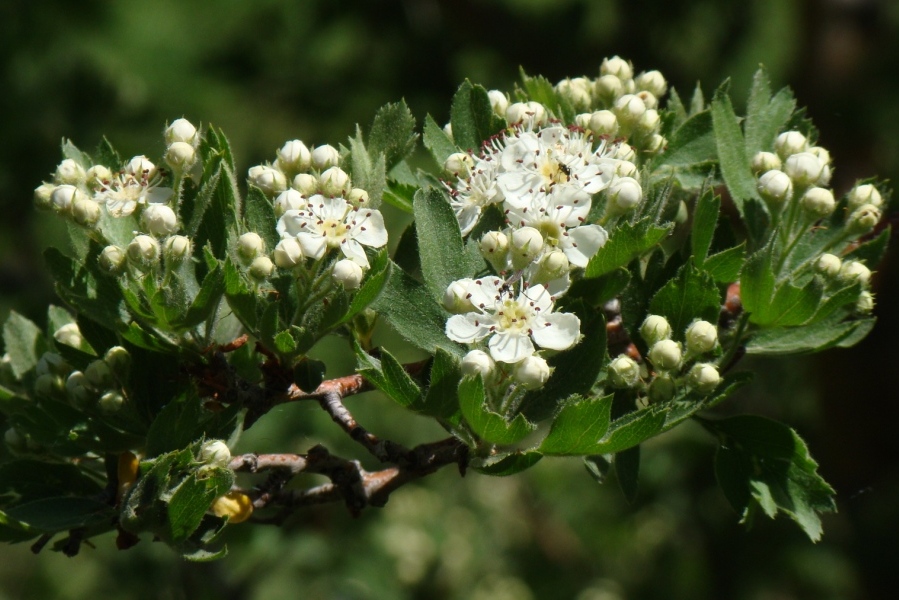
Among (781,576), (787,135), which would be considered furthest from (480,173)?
(781,576)

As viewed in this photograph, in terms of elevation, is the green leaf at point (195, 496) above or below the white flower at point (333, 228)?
below

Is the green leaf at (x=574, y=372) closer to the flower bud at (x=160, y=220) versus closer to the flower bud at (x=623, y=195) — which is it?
the flower bud at (x=623, y=195)

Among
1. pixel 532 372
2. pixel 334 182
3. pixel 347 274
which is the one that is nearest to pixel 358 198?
pixel 334 182

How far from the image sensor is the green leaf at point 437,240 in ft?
4.33

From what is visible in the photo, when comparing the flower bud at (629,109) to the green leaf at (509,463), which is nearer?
the green leaf at (509,463)

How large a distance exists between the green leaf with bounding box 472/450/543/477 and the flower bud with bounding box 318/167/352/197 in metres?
0.42

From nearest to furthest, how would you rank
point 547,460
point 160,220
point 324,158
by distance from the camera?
point 160,220, point 324,158, point 547,460

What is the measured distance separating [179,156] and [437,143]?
38 centimetres

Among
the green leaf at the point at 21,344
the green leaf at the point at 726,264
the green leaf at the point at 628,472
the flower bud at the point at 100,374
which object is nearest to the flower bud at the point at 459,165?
the green leaf at the point at 726,264

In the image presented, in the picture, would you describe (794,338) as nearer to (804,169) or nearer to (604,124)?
(804,169)

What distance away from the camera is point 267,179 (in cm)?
144

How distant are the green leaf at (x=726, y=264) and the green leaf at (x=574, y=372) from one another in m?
0.18

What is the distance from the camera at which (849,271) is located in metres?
1.47

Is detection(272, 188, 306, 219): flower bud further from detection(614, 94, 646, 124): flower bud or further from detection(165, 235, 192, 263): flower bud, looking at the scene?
detection(614, 94, 646, 124): flower bud
